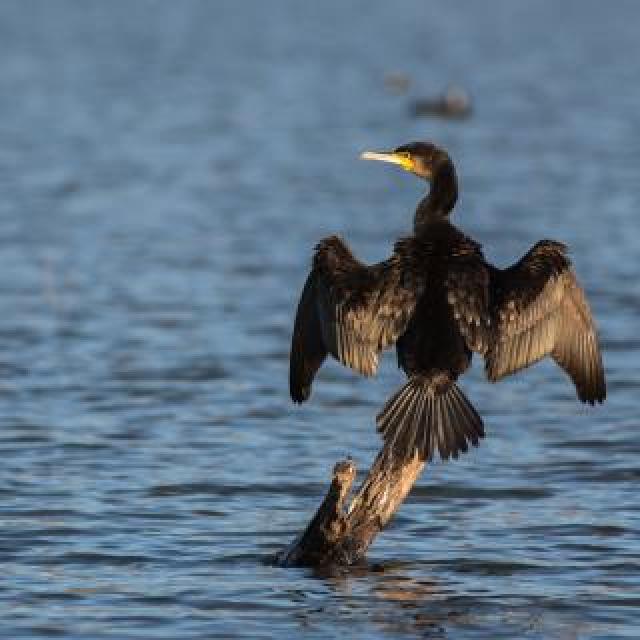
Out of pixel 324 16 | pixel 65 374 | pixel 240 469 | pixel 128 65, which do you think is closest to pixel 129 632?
pixel 240 469

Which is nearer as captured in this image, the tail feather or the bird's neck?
the tail feather

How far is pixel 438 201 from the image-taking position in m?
10.0

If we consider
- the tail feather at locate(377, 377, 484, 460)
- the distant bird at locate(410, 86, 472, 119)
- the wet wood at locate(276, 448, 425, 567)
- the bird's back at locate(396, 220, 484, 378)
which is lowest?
the wet wood at locate(276, 448, 425, 567)

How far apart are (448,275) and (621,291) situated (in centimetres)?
860

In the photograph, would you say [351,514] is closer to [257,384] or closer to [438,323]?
[438,323]

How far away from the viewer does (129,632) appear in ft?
28.7

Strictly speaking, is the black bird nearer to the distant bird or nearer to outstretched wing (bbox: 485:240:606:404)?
outstretched wing (bbox: 485:240:606:404)

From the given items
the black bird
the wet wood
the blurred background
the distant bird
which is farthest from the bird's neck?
the distant bird

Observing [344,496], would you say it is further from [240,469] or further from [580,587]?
[240,469]

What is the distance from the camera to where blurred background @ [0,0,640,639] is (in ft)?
30.8

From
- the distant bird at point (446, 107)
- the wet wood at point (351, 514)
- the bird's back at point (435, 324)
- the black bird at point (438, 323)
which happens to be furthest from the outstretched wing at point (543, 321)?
the distant bird at point (446, 107)

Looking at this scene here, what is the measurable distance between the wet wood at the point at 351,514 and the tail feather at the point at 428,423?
11 centimetres

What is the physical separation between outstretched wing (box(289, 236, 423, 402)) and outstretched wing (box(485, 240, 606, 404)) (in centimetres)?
41

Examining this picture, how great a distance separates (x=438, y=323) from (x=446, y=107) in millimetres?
23376
